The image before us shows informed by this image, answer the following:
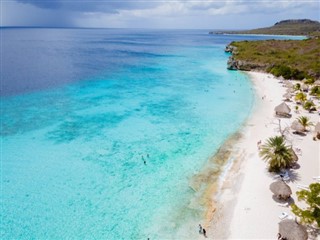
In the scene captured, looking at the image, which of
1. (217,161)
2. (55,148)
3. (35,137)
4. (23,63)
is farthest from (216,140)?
(23,63)

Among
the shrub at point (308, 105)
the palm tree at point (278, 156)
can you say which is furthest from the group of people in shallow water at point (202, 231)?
the shrub at point (308, 105)

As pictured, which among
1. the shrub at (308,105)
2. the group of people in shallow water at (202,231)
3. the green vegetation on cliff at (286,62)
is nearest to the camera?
the group of people in shallow water at (202,231)

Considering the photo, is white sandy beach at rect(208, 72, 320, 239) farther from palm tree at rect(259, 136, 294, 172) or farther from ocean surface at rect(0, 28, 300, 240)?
ocean surface at rect(0, 28, 300, 240)

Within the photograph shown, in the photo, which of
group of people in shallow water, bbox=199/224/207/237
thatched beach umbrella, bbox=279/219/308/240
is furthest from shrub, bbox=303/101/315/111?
group of people in shallow water, bbox=199/224/207/237

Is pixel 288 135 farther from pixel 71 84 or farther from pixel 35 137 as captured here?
pixel 71 84

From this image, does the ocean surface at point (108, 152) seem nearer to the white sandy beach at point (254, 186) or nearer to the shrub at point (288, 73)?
the white sandy beach at point (254, 186)

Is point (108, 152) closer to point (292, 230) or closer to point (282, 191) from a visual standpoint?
point (282, 191)
